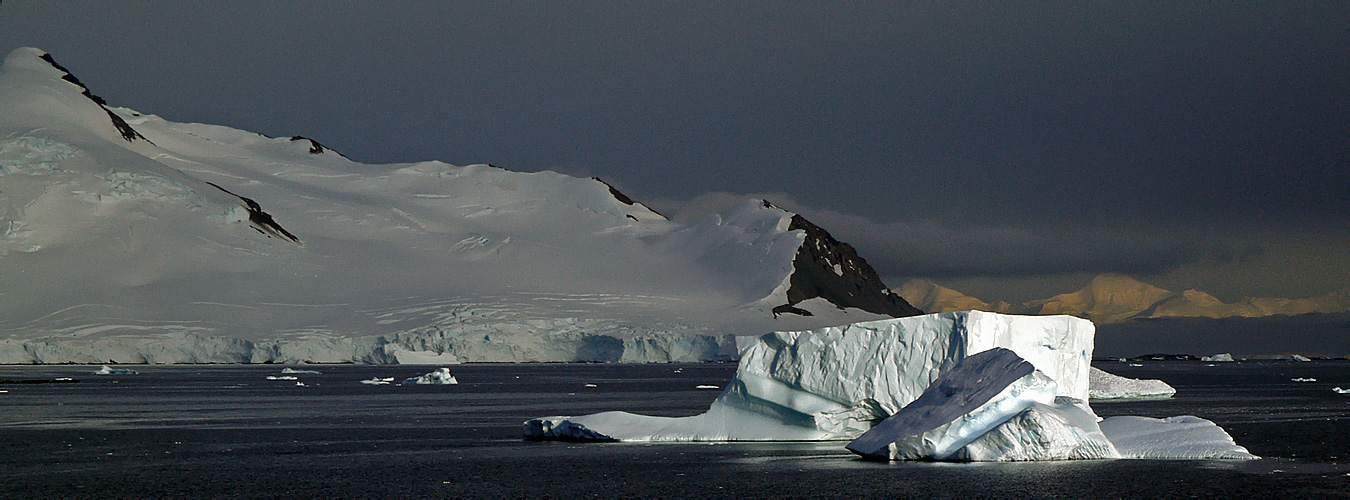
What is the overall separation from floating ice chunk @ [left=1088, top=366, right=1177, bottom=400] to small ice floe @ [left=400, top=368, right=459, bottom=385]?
25586 millimetres

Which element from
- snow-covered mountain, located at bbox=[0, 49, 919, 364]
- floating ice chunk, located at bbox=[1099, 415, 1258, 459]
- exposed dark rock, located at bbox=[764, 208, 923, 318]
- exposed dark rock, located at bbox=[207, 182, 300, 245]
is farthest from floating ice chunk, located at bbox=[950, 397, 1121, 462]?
exposed dark rock, located at bbox=[764, 208, 923, 318]

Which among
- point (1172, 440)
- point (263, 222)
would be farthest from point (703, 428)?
point (263, 222)

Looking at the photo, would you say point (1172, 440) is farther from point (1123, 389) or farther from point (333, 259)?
point (333, 259)

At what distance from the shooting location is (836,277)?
5335 inches

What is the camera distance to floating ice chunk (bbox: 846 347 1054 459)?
64.0 feet

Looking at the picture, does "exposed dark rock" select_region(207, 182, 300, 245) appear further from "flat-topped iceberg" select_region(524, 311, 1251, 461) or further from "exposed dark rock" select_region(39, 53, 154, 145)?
"flat-topped iceberg" select_region(524, 311, 1251, 461)

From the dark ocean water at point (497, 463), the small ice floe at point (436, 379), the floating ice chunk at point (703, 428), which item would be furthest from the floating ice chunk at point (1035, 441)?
the small ice floe at point (436, 379)

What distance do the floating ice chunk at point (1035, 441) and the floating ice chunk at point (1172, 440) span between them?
1074mm

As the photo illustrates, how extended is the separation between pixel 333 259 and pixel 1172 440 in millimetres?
94964

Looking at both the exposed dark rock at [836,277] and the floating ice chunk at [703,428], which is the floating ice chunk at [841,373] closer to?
the floating ice chunk at [703,428]

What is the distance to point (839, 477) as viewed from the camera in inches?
704

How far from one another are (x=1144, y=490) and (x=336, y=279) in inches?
3689

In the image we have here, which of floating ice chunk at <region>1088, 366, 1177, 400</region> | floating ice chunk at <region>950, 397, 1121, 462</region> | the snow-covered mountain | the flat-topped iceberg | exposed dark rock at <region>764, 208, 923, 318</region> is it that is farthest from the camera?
exposed dark rock at <region>764, 208, 923, 318</region>

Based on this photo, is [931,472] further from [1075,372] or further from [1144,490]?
[1075,372]
